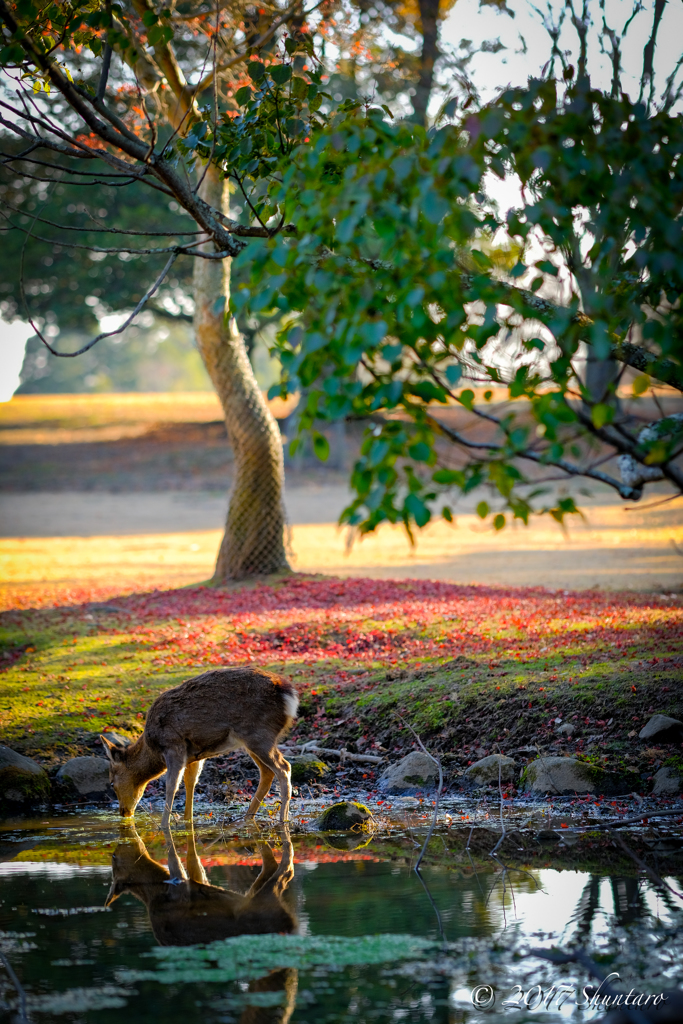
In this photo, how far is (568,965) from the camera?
507 centimetres

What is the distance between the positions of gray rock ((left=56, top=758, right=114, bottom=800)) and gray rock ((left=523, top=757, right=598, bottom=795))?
3.89 metres

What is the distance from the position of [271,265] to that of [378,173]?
67cm

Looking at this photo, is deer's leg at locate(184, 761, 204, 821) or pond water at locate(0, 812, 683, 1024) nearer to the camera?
pond water at locate(0, 812, 683, 1024)

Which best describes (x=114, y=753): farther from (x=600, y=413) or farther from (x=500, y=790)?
(x=600, y=413)

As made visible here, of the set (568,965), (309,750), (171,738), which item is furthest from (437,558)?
(568,965)

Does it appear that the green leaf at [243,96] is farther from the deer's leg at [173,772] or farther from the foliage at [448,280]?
the deer's leg at [173,772]

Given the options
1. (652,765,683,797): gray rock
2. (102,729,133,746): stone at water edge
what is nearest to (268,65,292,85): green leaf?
(102,729,133,746): stone at water edge

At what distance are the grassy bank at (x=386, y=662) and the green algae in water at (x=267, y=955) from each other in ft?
11.8

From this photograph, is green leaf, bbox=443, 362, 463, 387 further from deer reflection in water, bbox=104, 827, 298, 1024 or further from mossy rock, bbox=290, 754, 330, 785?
mossy rock, bbox=290, 754, 330, 785

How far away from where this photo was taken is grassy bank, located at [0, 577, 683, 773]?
911 centimetres

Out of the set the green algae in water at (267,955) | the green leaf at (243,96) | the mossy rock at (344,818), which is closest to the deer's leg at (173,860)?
the mossy rock at (344,818)

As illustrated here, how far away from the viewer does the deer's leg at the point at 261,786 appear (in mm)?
8203

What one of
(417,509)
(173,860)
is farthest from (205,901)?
(417,509)

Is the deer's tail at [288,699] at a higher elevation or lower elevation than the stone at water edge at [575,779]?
higher
